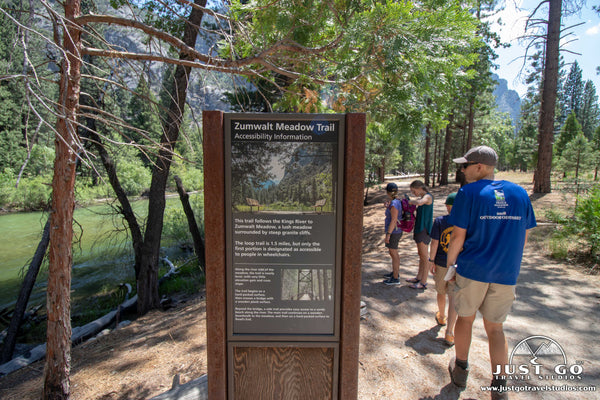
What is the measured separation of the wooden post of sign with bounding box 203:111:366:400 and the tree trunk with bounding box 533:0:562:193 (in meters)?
12.3

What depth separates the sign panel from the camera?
6.55 ft

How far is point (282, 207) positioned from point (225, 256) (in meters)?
0.50

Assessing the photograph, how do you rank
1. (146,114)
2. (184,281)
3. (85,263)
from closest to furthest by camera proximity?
(146,114), (184,281), (85,263)

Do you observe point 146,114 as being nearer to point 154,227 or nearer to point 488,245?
point 154,227

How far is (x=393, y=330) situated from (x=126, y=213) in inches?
250

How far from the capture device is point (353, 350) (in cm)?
209

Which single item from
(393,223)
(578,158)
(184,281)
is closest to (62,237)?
(393,223)

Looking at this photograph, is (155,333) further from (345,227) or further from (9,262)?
(9,262)

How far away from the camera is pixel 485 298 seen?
2596mm

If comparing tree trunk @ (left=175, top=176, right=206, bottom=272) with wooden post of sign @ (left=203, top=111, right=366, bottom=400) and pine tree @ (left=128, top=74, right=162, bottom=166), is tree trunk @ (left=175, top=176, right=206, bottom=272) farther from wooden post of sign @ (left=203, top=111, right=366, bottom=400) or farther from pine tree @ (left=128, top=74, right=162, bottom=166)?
wooden post of sign @ (left=203, top=111, right=366, bottom=400)

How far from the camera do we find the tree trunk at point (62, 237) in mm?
2873

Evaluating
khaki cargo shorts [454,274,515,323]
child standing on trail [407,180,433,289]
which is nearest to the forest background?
child standing on trail [407,180,433,289]

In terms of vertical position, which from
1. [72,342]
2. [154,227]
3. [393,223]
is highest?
[393,223]

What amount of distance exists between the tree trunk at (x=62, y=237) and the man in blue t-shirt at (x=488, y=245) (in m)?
3.53
